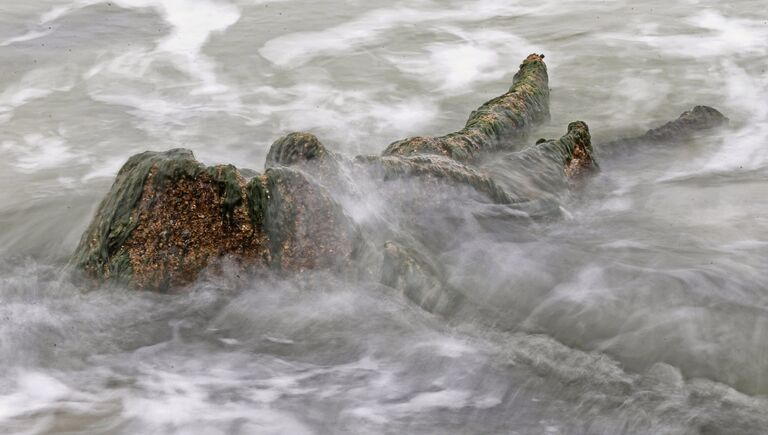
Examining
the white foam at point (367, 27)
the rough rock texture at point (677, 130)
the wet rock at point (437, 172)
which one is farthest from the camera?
the white foam at point (367, 27)

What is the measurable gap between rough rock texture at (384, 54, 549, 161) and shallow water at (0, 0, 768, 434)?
46cm

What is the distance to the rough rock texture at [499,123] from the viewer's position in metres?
6.32

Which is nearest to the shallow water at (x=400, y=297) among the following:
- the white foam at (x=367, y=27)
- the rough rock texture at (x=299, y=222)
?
the rough rock texture at (x=299, y=222)

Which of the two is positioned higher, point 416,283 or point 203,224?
point 203,224

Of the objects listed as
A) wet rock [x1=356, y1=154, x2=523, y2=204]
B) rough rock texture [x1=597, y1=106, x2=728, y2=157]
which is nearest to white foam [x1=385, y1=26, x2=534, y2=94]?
rough rock texture [x1=597, y1=106, x2=728, y2=157]

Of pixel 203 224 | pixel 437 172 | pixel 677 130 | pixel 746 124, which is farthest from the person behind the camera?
pixel 746 124

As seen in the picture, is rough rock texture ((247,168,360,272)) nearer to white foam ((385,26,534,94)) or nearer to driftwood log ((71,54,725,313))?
driftwood log ((71,54,725,313))

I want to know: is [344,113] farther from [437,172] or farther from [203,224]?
[203,224]

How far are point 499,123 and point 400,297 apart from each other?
281 cm

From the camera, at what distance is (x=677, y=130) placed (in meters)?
8.17

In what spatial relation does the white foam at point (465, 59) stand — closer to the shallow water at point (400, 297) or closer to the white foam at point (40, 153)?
the shallow water at point (400, 297)

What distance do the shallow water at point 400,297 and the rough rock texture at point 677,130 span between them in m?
0.19

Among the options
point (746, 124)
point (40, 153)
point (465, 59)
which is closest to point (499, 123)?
point (746, 124)

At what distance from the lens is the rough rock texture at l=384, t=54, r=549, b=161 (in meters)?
6.32
